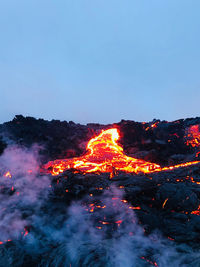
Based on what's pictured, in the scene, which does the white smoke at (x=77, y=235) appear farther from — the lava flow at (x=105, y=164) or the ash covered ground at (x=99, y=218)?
the lava flow at (x=105, y=164)

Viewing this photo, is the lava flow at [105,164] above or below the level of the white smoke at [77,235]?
above

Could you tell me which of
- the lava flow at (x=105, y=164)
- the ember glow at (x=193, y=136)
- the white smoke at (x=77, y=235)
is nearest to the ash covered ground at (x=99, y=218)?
the white smoke at (x=77, y=235)

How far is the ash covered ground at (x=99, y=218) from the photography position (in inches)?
139

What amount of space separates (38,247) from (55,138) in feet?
28.4

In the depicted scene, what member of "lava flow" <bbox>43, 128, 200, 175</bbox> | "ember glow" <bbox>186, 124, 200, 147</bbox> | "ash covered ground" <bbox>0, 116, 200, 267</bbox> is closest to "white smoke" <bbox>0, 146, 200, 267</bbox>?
"ash covered ground" <bbox>0, 116, 200, 267</bbox>

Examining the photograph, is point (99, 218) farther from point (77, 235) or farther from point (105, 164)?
point (105, 164)

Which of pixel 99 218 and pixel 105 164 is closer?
pixel 99 218

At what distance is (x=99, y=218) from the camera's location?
4621 mm

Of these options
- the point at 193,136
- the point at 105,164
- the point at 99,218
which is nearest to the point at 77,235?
the point at 99,218

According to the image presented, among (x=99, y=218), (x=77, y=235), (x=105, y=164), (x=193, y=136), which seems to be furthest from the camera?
(x=193, y=136)

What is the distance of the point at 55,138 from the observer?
12.2 m

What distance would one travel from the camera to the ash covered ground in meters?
3.54

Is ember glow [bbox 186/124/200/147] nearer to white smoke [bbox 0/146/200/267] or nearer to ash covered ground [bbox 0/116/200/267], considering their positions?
ash covered ground [bbox 0/116/200/267]

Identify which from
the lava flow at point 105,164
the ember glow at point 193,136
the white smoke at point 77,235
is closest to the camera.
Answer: the white smoke at point 77,235
